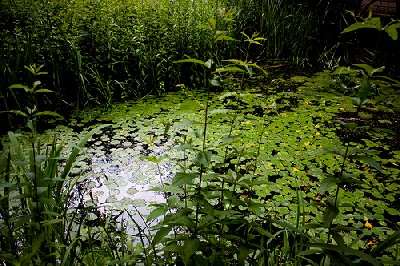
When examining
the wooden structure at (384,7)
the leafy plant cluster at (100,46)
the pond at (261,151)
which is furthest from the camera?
the wooden structure at (384,7)

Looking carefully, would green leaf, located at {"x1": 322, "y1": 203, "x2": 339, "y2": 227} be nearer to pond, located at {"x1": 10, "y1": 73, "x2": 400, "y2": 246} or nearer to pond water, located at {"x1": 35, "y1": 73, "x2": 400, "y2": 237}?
pond, located at {"x1": 10, "y1": 73, "x2": 400, "y2": 246}

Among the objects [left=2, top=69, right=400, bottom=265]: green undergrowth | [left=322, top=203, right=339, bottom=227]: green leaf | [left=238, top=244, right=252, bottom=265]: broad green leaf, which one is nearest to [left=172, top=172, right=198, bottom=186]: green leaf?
[left=2, top=69, right=400, bottom=265]: green undergrowth

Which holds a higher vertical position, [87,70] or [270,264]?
[87,70]

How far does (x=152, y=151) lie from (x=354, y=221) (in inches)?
63.9

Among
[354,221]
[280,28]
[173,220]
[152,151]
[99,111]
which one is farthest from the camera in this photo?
[280,28]

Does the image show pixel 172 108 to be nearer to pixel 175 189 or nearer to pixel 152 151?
pixel 152 151

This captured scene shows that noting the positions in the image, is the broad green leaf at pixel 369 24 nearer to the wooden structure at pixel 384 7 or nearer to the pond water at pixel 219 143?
the pond water at pixel 219 143

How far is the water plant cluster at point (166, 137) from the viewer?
1.46 m

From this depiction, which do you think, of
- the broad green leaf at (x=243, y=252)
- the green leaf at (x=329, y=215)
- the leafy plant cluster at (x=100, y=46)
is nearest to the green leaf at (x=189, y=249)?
the broad green leaf at (x=243, y=252)

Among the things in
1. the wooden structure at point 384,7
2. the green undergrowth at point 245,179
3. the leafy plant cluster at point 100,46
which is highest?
the wooden structure at point 384,7

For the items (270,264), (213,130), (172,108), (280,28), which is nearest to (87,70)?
(172,108)

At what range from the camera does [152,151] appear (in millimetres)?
2578

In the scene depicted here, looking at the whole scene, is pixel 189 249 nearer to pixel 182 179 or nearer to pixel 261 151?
pixel 182 179

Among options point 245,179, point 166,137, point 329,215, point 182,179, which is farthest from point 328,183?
point 166,137
